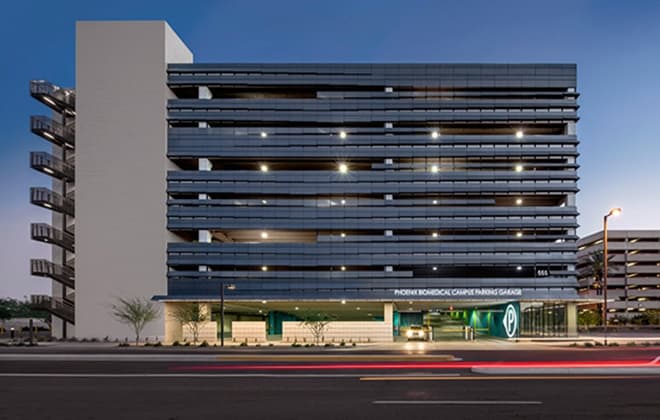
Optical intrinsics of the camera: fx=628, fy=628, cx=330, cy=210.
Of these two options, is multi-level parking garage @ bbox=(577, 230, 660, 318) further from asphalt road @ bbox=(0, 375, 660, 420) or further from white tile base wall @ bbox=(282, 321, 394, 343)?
asphalt road @ bbox=(0, 375, 660, 420)

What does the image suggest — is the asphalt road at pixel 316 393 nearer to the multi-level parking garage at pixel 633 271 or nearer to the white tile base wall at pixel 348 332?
the white tile base wall at pixel 348 332

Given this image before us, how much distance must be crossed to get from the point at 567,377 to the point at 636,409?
6.59m

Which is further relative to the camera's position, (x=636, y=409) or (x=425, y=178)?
(x=425, y=178)

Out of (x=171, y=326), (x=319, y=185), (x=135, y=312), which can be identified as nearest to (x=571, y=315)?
(x=319, y=185)

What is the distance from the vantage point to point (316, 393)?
54.1 ft

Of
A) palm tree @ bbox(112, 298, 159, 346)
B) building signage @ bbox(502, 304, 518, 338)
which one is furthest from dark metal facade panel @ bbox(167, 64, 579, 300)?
palm tree @ bbox(112, 298, 159, 346)

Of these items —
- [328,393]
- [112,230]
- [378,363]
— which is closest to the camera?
[328,393]

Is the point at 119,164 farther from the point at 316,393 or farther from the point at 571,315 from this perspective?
the point at 316,393

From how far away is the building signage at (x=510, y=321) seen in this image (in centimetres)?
5129

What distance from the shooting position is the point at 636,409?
1347 centimetres

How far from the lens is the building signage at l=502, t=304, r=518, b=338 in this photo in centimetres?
5129

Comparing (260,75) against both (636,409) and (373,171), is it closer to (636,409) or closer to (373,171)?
(373,171)

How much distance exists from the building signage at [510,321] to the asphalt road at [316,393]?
28131 millimetres

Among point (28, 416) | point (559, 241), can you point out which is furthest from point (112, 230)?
point (28, 416)
